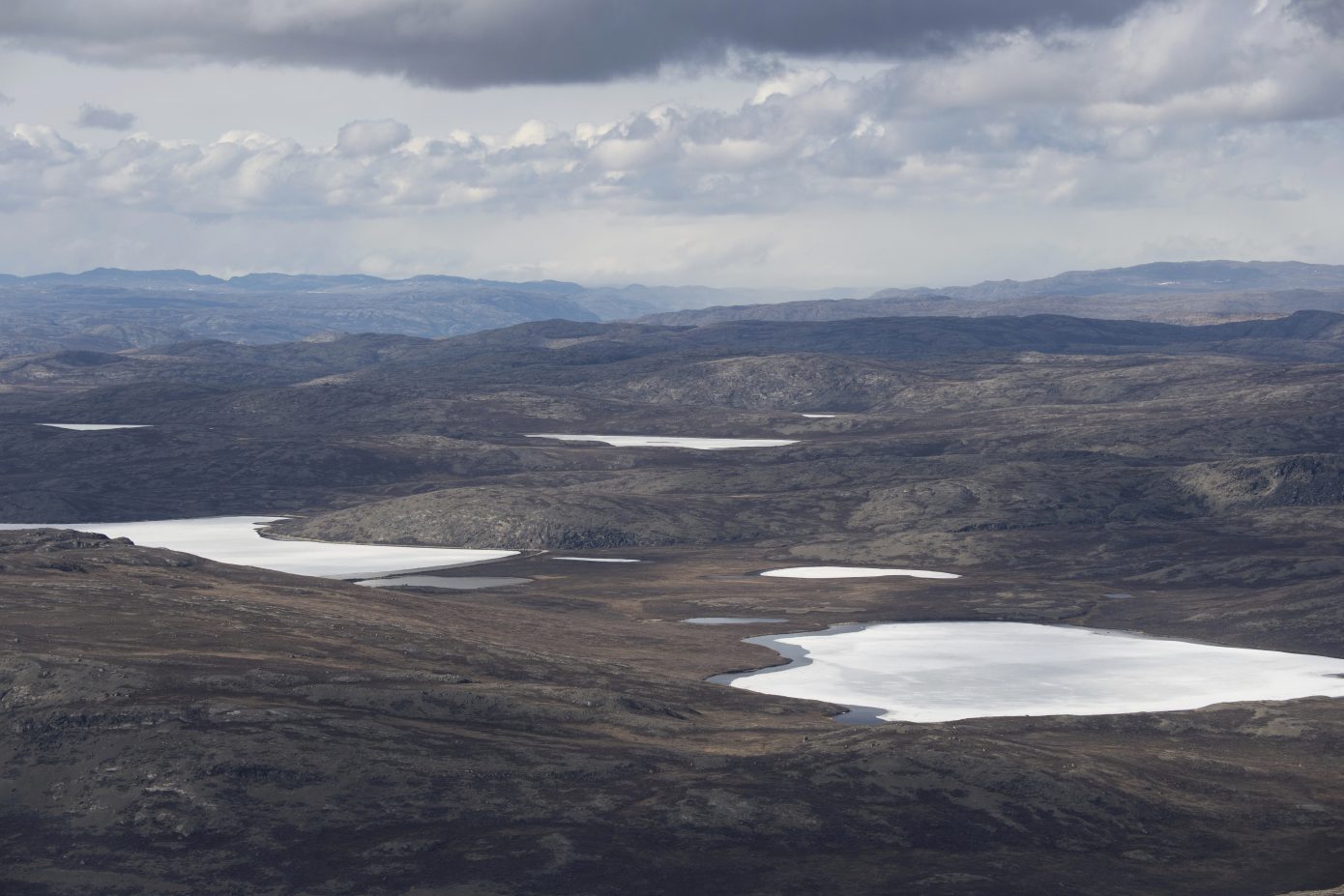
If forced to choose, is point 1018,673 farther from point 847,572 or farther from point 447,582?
point 447,582

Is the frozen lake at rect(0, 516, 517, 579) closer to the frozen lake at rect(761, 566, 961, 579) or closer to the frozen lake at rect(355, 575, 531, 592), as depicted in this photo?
the frozen lake at rect(355, 575, 531, 592)

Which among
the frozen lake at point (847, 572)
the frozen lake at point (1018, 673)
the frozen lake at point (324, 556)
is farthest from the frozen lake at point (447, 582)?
the frozen lake at point (1018, 673)

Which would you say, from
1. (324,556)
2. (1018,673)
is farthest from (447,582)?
(1018,673)

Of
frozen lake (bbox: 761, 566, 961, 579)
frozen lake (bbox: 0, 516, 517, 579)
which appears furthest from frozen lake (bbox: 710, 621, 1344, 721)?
frozen lake (bbox: 0, 516, 517, 579)

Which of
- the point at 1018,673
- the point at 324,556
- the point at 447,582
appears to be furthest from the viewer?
the point at 324,556

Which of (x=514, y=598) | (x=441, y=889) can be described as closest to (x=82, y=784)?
(x=441, y=889)

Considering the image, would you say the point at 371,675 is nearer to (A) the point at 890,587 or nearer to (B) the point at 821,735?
(B) the point at 821,735

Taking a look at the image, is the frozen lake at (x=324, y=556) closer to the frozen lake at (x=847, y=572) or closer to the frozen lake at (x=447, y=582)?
the frozen lake at (x=447, y=582)
